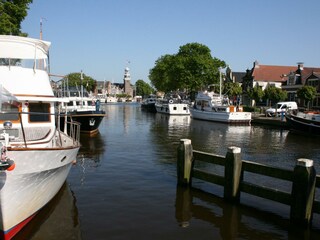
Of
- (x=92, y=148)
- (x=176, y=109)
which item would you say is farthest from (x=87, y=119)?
(x=176, y=109)

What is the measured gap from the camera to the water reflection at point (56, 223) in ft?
29.8

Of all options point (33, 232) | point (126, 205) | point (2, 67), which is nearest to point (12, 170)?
point (33, 232)

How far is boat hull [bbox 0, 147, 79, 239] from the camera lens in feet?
25.1

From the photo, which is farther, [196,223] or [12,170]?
[196,223]

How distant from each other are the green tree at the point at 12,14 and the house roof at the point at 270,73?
59.6m

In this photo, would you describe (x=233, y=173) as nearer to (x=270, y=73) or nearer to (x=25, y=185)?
(x=25, y=185)

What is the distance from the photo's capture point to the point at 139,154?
21266mm

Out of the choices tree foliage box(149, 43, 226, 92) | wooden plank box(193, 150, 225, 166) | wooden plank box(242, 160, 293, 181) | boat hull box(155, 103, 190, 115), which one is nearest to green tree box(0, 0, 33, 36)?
wooden plank box(193, 150, 225, 166)

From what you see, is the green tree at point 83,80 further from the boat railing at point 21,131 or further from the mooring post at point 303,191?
the mooring post at point 303,191

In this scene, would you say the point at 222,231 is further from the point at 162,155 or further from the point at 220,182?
the point at 162,155

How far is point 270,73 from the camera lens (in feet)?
254

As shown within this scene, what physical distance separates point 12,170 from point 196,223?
5575 mm

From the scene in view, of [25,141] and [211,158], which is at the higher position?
[25,141]

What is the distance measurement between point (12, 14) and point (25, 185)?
72.7 ft
